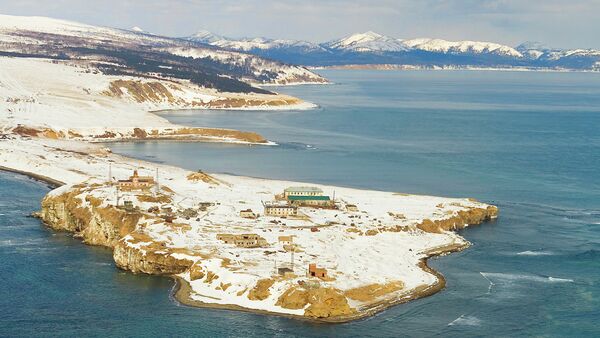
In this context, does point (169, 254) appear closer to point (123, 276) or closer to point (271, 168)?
point (123, 276)

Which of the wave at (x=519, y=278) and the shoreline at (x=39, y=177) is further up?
the wave at (x=519, y=278)

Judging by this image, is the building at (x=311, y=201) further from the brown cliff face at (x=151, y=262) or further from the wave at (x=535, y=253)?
the brown cliff face at (x=151, y=262)

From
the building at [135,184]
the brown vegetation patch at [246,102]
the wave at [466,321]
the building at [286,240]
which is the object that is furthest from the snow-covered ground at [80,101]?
the wave at [466,321]

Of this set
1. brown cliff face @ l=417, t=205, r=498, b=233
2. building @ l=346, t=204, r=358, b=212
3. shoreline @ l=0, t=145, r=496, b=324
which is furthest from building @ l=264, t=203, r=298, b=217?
shoreline @ l=0, t=145, r=496, b=324

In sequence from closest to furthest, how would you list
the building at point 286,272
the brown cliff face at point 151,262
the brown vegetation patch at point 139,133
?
the building at point 286,272 < the brown cliff face at point 151,262 < the brown vegetation patch at point 139,133

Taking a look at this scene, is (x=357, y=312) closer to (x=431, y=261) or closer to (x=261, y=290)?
(x=261, y=290)

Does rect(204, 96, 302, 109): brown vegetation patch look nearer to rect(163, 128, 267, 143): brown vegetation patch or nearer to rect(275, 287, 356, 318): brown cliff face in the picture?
rect(163, 128, 267, 143): brown vegetation patch
